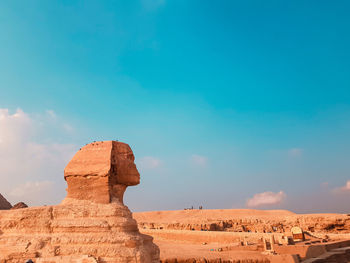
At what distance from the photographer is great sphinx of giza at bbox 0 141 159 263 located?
8852mm

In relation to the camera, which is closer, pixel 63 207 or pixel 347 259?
pixel 63 207

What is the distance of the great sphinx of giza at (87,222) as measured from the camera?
8.85 meters

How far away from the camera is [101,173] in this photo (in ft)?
33.5

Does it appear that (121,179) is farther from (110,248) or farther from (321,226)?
(321,226)

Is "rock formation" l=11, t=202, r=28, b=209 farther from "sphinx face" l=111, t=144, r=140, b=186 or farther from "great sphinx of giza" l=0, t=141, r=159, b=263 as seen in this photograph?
"sphinx face" l=111, t=144, r=140, b=186

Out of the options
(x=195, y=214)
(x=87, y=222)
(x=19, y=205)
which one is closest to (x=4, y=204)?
(x=19, y=205)

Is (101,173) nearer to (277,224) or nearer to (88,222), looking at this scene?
(88,222)

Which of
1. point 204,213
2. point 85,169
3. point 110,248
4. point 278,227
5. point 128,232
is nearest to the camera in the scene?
point 110,248

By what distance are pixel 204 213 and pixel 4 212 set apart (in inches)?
1857

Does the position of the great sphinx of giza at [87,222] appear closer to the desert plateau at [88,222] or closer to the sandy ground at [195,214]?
the desert plateau at [88,222]

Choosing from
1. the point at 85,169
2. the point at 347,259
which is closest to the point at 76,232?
the point at 85,169

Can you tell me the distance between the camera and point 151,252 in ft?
32.3

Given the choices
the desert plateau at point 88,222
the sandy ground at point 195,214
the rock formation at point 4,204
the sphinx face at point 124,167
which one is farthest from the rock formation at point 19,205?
the sandy ground at point 195,214

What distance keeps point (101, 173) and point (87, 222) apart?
1.72 m
